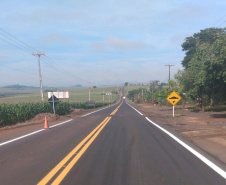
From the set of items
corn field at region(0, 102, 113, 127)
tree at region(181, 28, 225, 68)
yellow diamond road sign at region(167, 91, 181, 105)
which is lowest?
corn field at region(0, 102, 113, 127)

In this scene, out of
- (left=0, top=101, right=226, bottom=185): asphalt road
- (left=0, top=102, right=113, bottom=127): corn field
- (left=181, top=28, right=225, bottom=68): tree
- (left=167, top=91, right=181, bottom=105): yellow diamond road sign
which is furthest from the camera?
(left=181, top=28, right=225, bottom=68): tree

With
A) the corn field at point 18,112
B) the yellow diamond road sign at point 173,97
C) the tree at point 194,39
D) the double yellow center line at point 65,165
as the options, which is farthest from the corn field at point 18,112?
the tree at point 194,39

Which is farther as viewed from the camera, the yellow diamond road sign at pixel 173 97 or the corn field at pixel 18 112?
the yellow diamond road sign at pixel 173 97

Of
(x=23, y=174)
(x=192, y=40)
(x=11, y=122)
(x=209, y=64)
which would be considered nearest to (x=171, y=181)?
(x=23, y=174)

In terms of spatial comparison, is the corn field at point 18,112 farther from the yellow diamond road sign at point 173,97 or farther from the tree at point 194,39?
the tree at point 194,39

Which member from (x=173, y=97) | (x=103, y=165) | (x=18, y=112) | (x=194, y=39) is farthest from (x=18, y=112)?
(x=194, y=39)

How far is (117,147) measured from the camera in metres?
9.70

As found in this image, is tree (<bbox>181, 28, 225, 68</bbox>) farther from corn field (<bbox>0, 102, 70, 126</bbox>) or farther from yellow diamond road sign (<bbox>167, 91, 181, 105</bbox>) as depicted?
corn field (<bbox>0, 102, 70, 126</bbox>)

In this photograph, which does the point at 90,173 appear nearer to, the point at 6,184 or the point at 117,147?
the point at 6,184

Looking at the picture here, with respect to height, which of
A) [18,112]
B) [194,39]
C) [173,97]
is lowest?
[18,112]

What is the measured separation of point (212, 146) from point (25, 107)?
21.5 metres

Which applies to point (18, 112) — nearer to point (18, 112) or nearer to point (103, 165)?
point (18, 112)

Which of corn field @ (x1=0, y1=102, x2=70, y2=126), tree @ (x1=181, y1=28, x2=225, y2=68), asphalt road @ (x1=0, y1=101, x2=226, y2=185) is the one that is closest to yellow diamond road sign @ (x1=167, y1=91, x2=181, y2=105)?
corn field @ (x1=0, y1=102, x2=70, y2=126)

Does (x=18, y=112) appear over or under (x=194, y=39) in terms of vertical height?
under
